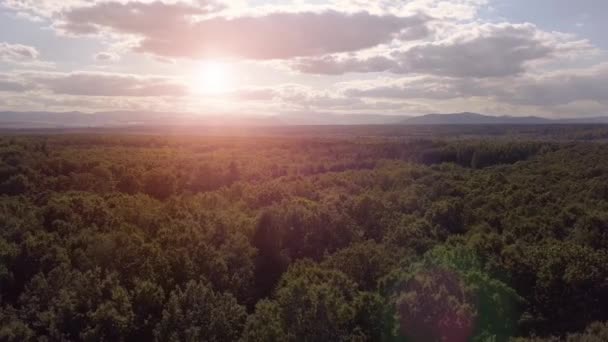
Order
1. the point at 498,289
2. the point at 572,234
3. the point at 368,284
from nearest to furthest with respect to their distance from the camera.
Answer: the point at 498,289, the point at 368,284, the point at 572,234

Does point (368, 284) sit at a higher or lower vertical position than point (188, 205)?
lower

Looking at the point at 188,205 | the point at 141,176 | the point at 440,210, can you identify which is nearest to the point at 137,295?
the point at 188,205

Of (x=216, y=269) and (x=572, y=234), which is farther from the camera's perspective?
(x=572, y=234)

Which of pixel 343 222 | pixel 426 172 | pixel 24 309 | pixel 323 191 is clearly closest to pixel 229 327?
pixel 24 309

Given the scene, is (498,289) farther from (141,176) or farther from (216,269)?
(141,176)

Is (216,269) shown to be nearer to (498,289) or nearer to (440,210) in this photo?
(498,289)

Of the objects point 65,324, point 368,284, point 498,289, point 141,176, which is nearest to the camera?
point 65,324
